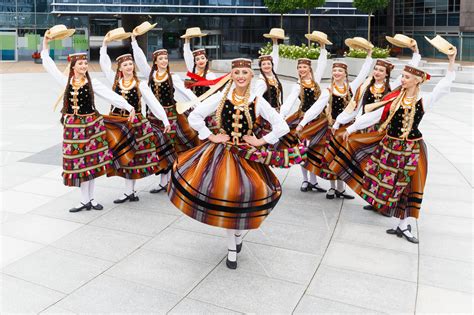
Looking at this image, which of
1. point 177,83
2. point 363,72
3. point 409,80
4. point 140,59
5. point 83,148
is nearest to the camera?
point 409,80

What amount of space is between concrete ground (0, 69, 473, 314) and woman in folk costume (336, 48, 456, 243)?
1.56ft

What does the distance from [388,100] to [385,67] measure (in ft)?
3.42

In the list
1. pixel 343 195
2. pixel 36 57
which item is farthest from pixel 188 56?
pixel 36 57

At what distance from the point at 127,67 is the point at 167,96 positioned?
824 millimetres

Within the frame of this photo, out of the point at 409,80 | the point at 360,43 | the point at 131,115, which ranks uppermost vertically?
the point at 360,43

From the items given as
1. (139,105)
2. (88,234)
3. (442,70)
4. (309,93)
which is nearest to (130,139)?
(139,105)

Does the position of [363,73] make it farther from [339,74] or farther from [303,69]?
[303,69]

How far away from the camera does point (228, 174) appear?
5145 mm

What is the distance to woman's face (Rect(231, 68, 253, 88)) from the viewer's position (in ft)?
17.9

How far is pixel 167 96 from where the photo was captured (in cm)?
809

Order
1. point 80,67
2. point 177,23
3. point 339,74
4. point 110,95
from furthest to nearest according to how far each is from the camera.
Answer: point 177,23, point 339,74, point 110,95, point 80,67

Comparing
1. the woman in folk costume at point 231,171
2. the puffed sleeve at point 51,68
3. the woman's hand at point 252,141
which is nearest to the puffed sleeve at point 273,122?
the woman in folk costume at point 231,171

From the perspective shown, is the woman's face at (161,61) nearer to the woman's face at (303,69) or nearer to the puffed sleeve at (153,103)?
the puffed sleeve at (153,103)

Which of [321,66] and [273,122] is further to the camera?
[321,66]
